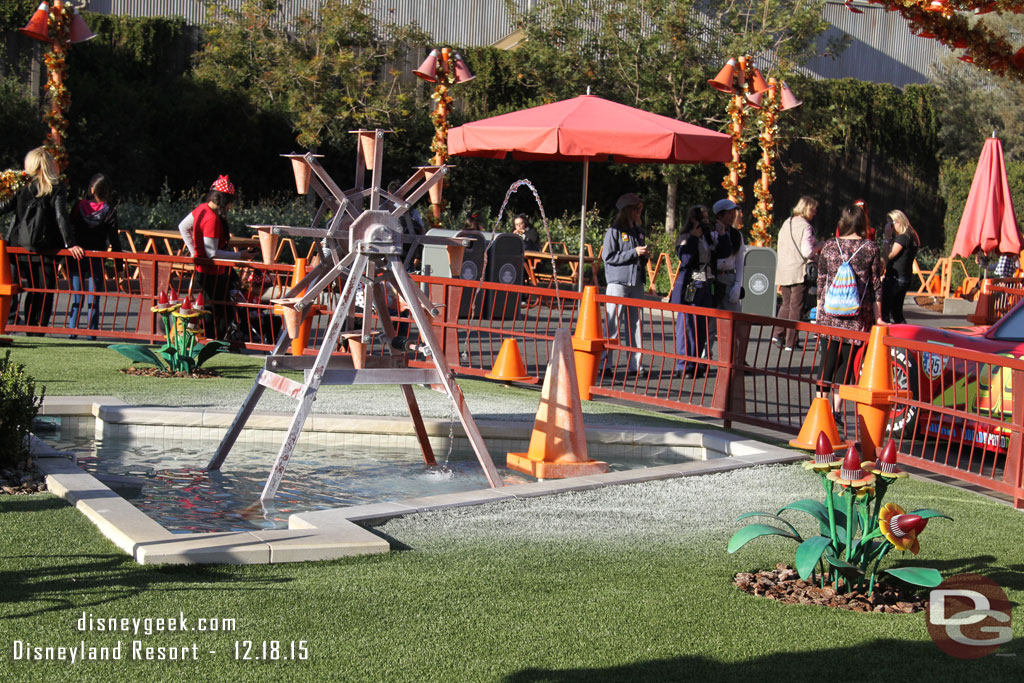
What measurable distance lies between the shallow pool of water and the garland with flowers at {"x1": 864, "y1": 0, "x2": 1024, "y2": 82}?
353 centimetres

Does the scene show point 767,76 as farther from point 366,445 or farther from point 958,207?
point 366,445

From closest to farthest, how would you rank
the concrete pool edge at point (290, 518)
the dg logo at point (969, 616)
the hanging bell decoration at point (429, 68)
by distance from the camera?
the dg logo at point (969, 616) → the concrete pool edge at point (290, 518) → the hanging bell decoration at point (429, 68)

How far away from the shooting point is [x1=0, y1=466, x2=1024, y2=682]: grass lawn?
4262 millimetres

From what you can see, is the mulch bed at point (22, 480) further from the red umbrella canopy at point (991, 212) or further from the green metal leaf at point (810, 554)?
the red umbrella canopy at point (991, 212)

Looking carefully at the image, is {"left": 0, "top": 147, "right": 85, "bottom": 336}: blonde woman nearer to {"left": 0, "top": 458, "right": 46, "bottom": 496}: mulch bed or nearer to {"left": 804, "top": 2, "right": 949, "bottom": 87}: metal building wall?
{"left": 0, "top": 458, "right": 46, "bottom": 496}: mulch bed

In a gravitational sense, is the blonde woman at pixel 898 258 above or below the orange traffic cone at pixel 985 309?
above

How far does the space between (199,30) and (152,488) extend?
23840 millimetres

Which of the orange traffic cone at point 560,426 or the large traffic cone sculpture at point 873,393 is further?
the large traffic cone sculpture at point 873,393

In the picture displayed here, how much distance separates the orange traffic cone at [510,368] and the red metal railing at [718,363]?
6.7 inches

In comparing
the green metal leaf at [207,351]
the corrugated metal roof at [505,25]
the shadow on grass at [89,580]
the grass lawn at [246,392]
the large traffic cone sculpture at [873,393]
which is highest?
the corrugated metal roof at [505,25]

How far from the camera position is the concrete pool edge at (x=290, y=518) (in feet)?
17.4

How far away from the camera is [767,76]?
28.3 meters

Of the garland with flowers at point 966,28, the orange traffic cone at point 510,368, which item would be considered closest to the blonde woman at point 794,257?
the orange traffic cone at point 510,368

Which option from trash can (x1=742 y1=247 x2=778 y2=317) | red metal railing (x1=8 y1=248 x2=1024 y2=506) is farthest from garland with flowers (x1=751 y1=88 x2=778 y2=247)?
red metal railing (x1=8 y1=248 x2=1024 y2=506)
